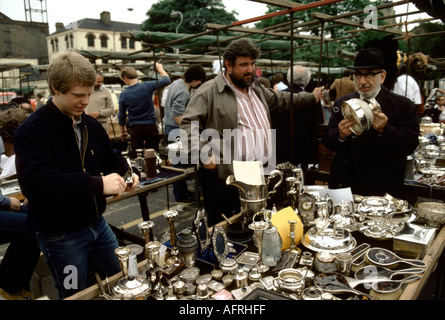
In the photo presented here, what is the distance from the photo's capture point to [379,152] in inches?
94.7

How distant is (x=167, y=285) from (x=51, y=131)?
891 millimetres

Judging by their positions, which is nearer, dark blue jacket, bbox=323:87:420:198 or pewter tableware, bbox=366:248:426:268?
pewter tableware, bbox=366:248:426:268

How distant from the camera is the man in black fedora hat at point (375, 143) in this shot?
233 centimetres

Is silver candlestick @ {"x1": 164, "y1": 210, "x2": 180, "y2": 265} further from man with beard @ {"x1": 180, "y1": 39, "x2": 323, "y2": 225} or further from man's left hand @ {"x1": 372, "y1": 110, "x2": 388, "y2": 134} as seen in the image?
man's left hand @ {"x1": 372, "y1": 110, "x2": 388, "y2": 134}

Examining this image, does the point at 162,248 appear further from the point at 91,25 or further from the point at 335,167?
the point at 91,25

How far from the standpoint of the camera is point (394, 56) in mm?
2803

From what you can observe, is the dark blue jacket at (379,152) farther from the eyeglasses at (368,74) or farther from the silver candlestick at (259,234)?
the silver candlestick at (259,234)

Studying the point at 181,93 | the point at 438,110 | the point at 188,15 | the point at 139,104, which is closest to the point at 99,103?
the point at 139,104

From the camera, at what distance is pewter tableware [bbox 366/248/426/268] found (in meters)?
1.48

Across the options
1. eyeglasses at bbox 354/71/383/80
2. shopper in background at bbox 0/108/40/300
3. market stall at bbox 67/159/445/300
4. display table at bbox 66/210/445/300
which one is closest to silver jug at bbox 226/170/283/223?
market stall at bbox 67/159/445/300

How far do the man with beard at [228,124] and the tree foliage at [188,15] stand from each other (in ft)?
87.5

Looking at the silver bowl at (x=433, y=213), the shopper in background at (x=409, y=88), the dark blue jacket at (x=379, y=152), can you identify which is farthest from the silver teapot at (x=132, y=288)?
the shopper in background at (x=409, y=88)

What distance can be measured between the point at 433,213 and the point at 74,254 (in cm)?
203
